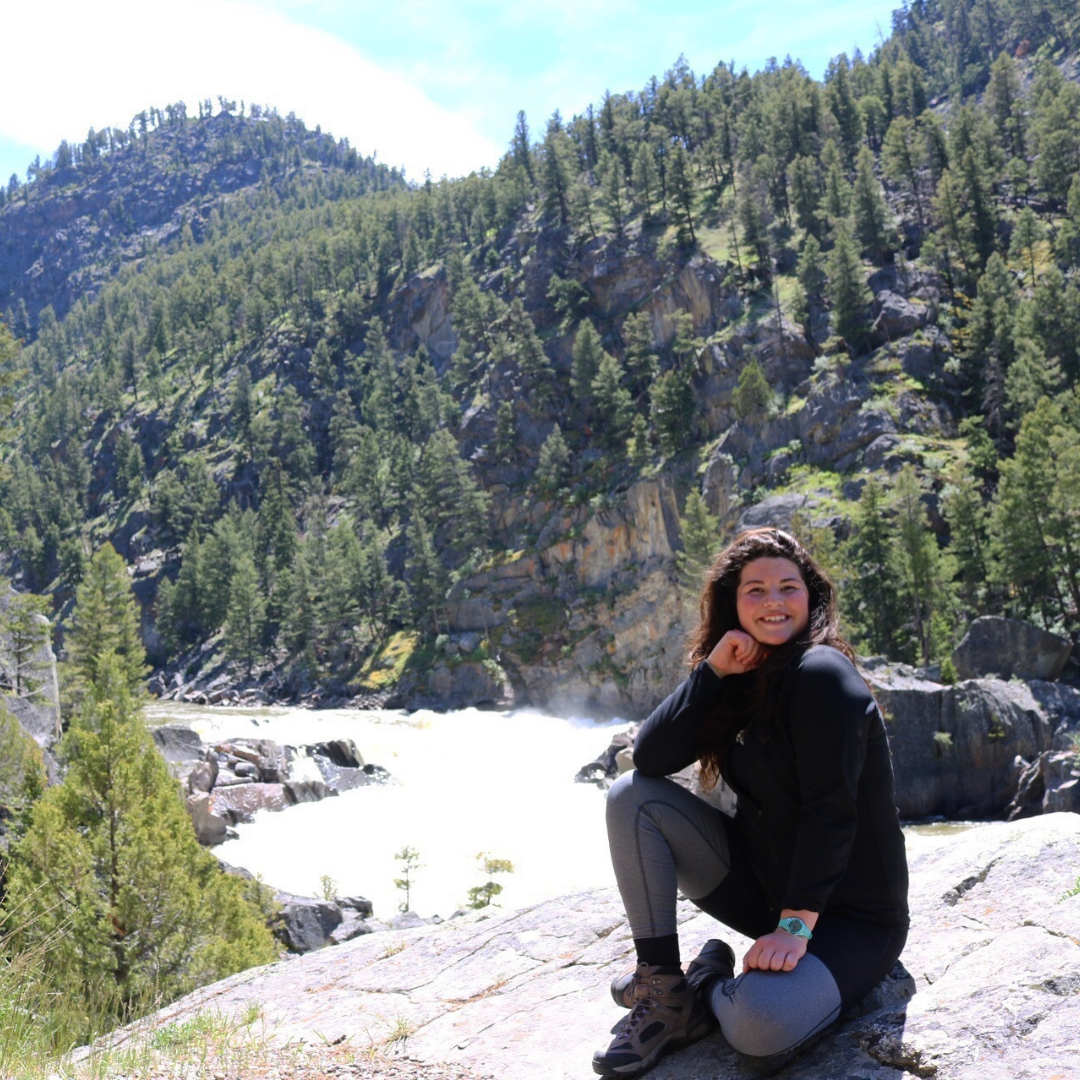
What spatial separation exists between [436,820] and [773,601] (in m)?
30.2

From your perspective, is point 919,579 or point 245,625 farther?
point 245,625

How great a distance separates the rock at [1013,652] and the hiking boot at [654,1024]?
101 ft

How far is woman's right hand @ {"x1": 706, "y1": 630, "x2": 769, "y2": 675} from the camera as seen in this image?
3820 mm

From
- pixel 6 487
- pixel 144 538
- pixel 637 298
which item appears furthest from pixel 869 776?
pixel 6 487

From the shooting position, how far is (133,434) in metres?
125

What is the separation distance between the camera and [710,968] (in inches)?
154

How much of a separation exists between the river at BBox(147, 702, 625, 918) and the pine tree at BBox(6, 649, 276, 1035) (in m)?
4.98

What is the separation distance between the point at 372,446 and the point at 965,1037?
93014 mm

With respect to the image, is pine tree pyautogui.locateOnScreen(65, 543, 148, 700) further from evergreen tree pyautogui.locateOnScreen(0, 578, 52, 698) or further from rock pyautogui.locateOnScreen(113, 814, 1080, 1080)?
rock pyautogui.locateOnScreen(113, 814, 1080, 1080)

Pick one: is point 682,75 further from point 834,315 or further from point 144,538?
point 144,538

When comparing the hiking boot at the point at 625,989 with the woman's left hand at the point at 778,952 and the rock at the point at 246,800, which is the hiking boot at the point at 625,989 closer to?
the woman's left hand at the point at 778,952

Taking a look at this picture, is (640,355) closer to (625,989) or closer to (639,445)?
(639,445)

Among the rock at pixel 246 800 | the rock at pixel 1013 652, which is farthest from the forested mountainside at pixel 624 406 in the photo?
the rock at pixel 246 800

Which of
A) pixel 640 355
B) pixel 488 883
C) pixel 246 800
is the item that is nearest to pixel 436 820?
pixel 246 800
